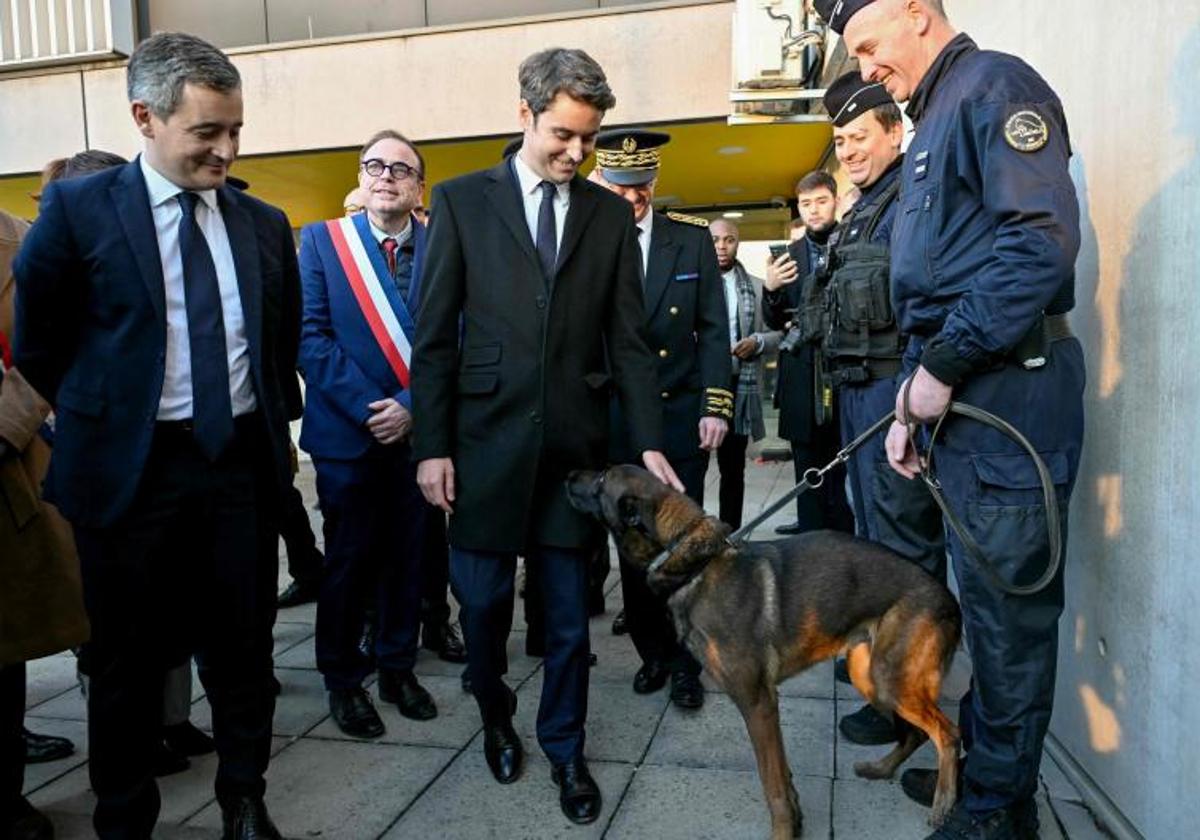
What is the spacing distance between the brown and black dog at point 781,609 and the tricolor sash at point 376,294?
47.0 inches

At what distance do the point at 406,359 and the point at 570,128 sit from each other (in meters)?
1.39

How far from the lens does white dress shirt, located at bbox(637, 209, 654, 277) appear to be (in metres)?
3.88

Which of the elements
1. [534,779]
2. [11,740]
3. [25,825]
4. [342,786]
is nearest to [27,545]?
[11,740]

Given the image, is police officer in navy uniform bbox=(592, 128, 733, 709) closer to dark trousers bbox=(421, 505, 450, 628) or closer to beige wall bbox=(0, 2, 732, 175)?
dark trousers bbox=(421, 505, 450, 628)

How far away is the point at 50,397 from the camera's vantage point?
2461mm

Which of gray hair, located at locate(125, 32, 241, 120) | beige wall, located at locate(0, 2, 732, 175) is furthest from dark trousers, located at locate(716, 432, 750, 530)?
beige wall, located at locate(0, 2, 732, 175)

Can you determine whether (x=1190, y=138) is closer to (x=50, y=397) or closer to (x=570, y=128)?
(x=570, y=128)

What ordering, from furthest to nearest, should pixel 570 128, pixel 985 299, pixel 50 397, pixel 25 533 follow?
1. pixel 25 533
2. pixel 570 128
3. pixel 50 397
4. pixel 985 299

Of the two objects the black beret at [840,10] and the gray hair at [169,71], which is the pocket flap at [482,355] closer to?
the gray hair at [169,71]

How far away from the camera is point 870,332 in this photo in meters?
3.14

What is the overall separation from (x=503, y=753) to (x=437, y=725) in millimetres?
596

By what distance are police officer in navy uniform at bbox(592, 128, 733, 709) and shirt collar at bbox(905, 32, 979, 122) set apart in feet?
4.98

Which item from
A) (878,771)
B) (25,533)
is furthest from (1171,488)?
(25,533)

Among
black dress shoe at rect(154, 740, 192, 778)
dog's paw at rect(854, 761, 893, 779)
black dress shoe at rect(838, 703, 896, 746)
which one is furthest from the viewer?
black dress shoe at rect(838, 703, 896, 746)
